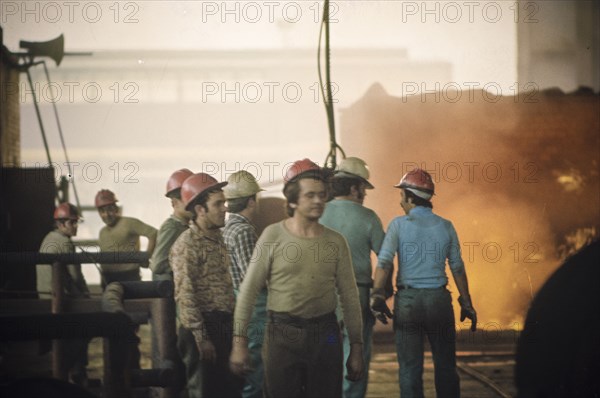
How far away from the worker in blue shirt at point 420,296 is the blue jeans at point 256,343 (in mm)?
827

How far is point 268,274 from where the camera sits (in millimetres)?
5109

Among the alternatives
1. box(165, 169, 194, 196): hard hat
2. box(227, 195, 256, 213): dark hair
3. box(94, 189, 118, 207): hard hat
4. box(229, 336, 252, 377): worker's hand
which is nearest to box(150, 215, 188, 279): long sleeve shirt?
box(227, 195, 256, 213): dark hair

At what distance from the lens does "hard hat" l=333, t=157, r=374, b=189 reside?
23.3 feet

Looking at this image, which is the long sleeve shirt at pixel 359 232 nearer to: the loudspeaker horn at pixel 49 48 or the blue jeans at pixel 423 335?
the blue jeans at pixel 423 335

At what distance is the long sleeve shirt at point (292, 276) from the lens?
5.01 m

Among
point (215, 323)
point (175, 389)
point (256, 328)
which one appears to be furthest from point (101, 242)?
point (175, 389)

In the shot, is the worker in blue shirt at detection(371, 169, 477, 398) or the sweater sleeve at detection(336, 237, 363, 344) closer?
the sweater sleeve at detection(336, 237, 363, 344)

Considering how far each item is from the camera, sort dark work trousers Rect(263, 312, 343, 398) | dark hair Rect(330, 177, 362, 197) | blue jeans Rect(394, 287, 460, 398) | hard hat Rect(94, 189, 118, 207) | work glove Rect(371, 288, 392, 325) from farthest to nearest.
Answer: hard hat Rect(94, 189, 118, 207)
dark hair Rect(330, 177, 362, 197)
work glove Rect(371, 288, 392, 325)
blue jeans Rect(394, 287, 460, 398)
dark work trousers Rect(263, 312, 343, 398)

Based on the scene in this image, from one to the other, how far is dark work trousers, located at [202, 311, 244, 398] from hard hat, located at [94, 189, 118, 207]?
5064mm

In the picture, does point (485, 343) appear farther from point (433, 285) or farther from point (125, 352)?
point (125, 352)

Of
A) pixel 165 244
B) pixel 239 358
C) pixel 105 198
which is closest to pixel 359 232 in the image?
pixel 165 244

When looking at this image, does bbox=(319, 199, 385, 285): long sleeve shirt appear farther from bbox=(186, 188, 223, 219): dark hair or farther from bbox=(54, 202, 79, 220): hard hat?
bbox=(54, 202, 79, 220): hard hat

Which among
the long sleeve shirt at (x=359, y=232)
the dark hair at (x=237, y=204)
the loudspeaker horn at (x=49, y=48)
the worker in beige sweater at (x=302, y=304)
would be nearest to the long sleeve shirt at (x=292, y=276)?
the worker in beige sweater at (x=302, y=304)

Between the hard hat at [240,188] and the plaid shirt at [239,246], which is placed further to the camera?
the hard hat at [240,188]
